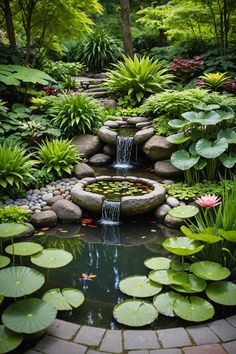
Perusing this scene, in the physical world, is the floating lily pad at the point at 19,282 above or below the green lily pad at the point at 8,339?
above

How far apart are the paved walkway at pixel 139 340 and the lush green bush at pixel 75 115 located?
4.72 meters

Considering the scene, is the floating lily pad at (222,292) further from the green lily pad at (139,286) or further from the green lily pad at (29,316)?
the green lily pad at (29,316)

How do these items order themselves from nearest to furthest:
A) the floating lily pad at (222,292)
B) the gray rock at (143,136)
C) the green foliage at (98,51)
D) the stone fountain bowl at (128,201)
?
the floating lily pad at (222,292) → the stone fountain bowl at (128,201) → the gray rock at (143,136) → the green foliage at (98,51)

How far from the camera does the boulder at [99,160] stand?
7.10m

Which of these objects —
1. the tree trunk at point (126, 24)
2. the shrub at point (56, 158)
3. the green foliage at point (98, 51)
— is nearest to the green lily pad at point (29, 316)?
the shrub at point (56, 158)

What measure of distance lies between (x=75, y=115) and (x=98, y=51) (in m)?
5.23

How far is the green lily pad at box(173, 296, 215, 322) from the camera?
3066mm

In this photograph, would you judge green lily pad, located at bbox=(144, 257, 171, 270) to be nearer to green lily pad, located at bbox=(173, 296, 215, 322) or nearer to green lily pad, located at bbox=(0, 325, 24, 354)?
green lily pad, located at bbox=(173, 296, 215, 322)

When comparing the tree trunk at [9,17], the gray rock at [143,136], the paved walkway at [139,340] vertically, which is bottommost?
the paved walkway at [139,340]

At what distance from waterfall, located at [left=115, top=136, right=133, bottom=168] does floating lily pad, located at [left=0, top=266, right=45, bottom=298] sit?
4.29m

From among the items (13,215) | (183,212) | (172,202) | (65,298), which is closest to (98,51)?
(172,202)

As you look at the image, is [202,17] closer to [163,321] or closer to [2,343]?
[163,321]

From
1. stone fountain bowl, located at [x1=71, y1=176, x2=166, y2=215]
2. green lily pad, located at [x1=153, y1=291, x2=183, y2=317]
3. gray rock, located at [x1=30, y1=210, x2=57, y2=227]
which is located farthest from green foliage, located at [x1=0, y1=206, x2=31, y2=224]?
green lily pad, located at [x1=153, y1=291, x2=183, y2=317]

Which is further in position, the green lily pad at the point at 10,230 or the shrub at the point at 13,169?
the shrub at the point at 13,169
